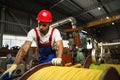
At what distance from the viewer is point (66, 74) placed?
1617 millimetres

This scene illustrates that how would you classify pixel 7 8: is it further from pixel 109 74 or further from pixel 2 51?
pixel 109 74

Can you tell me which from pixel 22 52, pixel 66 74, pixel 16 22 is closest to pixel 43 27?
pixel 22 52

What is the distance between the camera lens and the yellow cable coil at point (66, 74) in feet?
4.96

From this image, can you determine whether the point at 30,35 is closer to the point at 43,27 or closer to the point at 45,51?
the point at 43,27

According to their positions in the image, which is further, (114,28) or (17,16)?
(114,28)

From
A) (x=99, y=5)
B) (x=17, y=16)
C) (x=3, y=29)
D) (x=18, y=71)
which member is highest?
(x=99, y=5)

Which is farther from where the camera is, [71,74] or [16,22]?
[16,22]

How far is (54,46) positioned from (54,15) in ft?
32.4

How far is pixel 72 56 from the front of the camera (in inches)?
303

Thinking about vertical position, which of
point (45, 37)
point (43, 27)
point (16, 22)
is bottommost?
point (45, 37)

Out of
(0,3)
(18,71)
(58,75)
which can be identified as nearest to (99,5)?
(0,3)

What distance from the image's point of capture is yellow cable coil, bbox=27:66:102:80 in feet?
4.96

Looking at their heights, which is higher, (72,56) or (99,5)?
(99,5)

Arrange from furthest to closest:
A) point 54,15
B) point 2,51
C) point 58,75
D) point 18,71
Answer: point 54,15 → point 2,51 → point 18,71 → point 58,75
